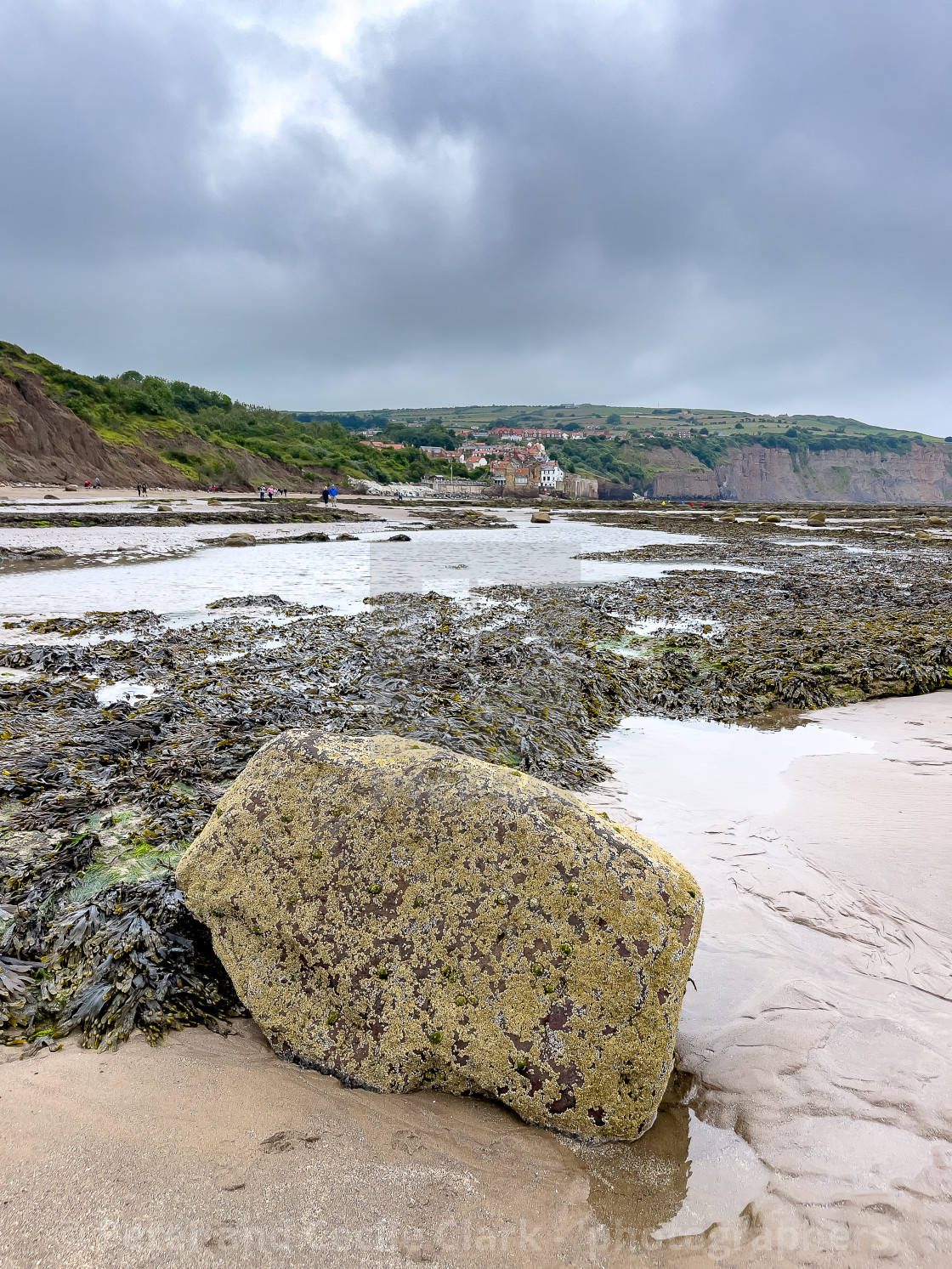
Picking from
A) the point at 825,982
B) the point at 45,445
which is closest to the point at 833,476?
the point at 45,445

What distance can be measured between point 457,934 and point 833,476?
200321mm

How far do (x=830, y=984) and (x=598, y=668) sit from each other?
481cm

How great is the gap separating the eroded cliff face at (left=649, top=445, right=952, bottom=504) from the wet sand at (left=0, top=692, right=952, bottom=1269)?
175891mm

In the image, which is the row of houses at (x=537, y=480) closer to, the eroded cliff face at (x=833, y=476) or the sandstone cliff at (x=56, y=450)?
the sandstone cliff at (x=56, y=450)

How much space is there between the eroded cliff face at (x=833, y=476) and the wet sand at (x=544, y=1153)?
176 metres

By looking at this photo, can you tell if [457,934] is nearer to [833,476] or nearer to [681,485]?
[681,485]

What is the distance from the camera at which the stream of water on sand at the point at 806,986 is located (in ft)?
6.99

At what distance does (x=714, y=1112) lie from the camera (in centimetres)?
251

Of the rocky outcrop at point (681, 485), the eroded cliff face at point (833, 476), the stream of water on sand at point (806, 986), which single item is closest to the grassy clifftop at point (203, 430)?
the rocky outcrop at point (681, 485)

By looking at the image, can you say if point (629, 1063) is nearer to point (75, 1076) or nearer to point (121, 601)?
point (75, 1076)

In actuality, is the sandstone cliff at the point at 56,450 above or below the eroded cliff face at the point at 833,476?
below

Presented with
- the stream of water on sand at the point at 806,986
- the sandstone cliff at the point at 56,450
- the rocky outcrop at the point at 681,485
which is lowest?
the stream of water on sand at the point at 806,986

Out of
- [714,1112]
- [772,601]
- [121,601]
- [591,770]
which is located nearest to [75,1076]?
[714,1112]

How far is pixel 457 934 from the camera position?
256 cm
